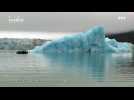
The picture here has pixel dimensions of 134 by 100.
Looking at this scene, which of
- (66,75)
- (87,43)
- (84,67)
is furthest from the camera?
(87,43)

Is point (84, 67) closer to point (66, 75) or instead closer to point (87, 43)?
point (66, 75)

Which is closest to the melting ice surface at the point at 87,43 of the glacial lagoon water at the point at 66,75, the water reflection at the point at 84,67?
the water reflection at the point at 84,67

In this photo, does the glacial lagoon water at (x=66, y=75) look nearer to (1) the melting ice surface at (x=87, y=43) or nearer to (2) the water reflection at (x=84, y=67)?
(2) the water reflection at (x=84, y=67)

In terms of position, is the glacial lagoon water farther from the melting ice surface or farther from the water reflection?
the melting ice surface

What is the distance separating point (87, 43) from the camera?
11.4 meters

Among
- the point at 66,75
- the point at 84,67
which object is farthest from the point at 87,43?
the point at 66,75

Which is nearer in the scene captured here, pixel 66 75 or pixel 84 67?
pixel 66 75

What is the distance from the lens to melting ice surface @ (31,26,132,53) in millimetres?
11016

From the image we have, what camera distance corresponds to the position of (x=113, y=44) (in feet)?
36.6

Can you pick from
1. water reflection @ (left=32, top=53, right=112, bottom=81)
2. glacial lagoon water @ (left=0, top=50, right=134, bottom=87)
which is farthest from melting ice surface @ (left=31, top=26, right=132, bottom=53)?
glacial lagoon water @ (left=0, top=50, right=134, bottom=87)
